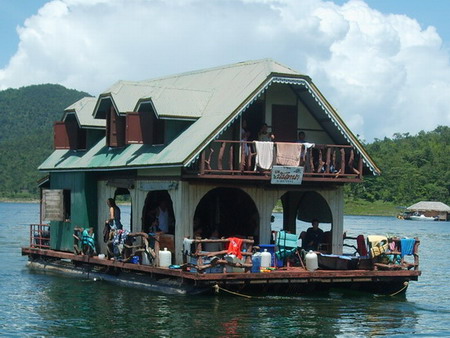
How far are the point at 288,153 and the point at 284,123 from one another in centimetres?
172

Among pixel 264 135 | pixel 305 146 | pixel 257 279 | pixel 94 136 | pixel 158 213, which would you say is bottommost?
pixel 257 279

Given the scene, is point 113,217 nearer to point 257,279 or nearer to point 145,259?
point 145,259

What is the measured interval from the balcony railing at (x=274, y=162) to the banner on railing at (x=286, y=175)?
0.18 m

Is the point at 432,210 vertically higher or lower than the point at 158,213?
higher

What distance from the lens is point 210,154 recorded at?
82.3 ft

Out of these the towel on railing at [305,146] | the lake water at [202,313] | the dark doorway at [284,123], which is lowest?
the lake water at [202,313]

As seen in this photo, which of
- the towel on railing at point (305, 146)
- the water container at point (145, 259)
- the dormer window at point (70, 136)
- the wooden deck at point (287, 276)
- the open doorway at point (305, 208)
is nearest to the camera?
the wooden deck at point (287, 276)

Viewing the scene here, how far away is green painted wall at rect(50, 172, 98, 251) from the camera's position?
3155 cm

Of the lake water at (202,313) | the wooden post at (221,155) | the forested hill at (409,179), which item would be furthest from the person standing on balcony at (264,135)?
the forested hill at (409,179)

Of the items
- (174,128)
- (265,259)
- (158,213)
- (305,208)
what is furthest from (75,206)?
(265,259)

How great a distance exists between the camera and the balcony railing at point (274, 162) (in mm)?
25266

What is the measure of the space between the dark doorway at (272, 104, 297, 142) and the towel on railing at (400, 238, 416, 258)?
4.38 m

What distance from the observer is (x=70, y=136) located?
34219mm

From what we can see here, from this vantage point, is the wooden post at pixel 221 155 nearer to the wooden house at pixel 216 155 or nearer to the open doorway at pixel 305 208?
the wooden house at pixel 216 155
